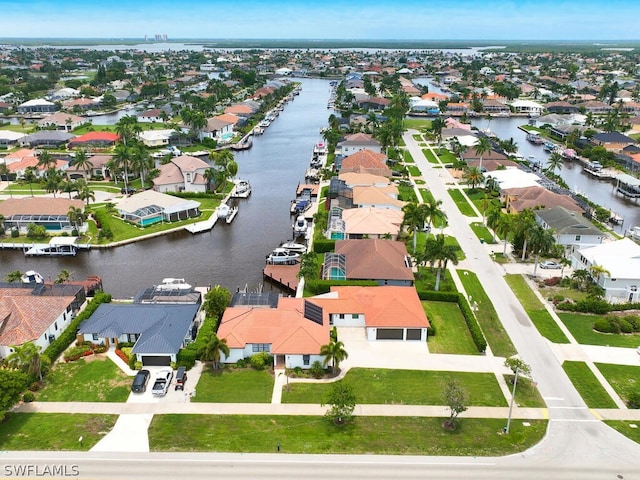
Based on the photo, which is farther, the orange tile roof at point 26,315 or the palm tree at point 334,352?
the orange tile roof at point 26,315

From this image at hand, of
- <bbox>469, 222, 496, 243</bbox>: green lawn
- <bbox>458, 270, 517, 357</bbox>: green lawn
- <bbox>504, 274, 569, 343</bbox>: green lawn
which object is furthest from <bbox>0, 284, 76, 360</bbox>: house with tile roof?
<bbox>469, 222, 496, 243</bbox>: green lawn

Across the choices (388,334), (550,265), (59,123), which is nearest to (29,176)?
(59,123)

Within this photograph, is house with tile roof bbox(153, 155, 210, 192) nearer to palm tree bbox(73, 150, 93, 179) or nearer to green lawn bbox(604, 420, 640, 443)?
palm tree bbox(73, 150, 93, 179)

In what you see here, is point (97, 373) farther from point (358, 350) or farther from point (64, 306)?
point (358, 350)

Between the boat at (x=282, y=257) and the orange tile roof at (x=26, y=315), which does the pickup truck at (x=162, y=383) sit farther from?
the boat at (x=282, y=257)

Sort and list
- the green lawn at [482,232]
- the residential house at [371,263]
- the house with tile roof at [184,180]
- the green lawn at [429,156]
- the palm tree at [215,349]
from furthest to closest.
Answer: the green lawn at [429,156]
the house with tile roof at [184,180]
the green lawn at [482,232]
the residential house at [371,263]
the palm tree at [215,349]

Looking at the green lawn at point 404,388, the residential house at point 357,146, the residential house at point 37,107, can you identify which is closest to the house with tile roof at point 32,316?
the green lawn at point 404,388
